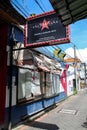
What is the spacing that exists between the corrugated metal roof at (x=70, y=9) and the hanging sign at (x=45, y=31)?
193 centimetres

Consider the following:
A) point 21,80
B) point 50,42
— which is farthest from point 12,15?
point 21,80

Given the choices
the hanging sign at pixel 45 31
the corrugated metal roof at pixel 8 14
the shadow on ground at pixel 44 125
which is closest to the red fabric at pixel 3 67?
the corrugated metal roof at pixel 8 14

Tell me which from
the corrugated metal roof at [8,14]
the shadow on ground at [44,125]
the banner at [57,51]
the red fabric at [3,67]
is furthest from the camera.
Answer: the banner at [57,51]

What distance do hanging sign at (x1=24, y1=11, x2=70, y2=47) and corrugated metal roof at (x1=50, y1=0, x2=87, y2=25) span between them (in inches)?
75.9

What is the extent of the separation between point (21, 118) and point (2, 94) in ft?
6.37

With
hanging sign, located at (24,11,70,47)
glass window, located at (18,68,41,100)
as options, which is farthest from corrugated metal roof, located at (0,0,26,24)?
glass window, located at (18,68,41,100)

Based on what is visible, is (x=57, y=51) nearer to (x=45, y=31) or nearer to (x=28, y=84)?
(x=28, y=84)

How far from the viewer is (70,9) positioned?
6.18m

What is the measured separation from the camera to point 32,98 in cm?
1236

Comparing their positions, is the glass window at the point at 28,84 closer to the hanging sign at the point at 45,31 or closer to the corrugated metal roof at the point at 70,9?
the hanging sign at the point at 45,31

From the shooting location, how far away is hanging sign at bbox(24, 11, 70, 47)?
29.1ft

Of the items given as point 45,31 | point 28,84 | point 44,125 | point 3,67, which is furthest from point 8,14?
point 44,125

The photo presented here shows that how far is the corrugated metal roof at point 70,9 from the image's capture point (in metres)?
5.75

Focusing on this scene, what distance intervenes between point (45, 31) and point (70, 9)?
3169 millimetres
